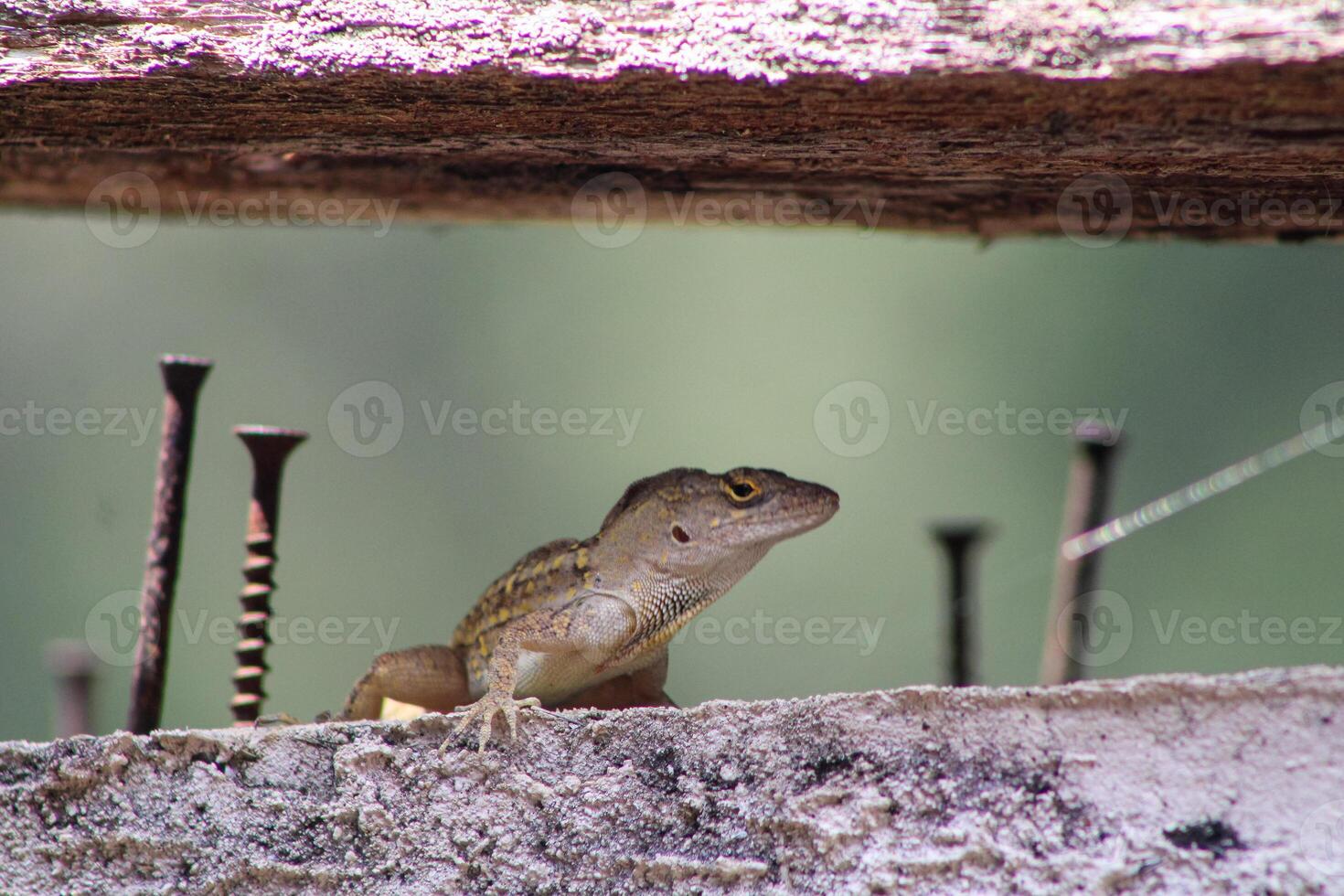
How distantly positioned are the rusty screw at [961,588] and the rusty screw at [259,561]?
1.66m

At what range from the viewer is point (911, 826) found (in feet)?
5.21

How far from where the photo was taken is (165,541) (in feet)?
7.45

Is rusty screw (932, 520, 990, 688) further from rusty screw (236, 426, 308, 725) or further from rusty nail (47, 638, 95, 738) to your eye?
rusty nail (47, 638, 95, 738)

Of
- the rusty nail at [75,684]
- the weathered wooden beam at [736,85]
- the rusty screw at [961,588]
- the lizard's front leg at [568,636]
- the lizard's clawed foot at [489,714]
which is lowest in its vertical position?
the rusty nail at [75,684]

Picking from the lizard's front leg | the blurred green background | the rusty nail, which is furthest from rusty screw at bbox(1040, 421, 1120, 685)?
the rusty nail

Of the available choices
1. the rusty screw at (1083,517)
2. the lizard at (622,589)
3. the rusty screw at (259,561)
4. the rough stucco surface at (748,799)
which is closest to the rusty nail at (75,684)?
the rusty screw at (259,561)

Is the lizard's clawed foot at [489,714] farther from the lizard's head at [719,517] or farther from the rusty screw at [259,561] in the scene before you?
the rusty screw at [259,561]

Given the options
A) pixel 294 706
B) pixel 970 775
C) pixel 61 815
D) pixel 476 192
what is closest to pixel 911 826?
pixel 970 775

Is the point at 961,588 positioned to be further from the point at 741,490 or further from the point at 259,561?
the point at 259,561

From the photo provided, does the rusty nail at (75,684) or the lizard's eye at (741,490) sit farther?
the rusty nail at (75,684)

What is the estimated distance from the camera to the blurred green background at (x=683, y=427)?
598 centimetres

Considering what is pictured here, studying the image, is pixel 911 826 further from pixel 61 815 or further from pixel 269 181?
pixel 269 181

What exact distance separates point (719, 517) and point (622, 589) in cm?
24

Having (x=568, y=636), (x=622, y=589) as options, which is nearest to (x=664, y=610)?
(x=622, y=589)
